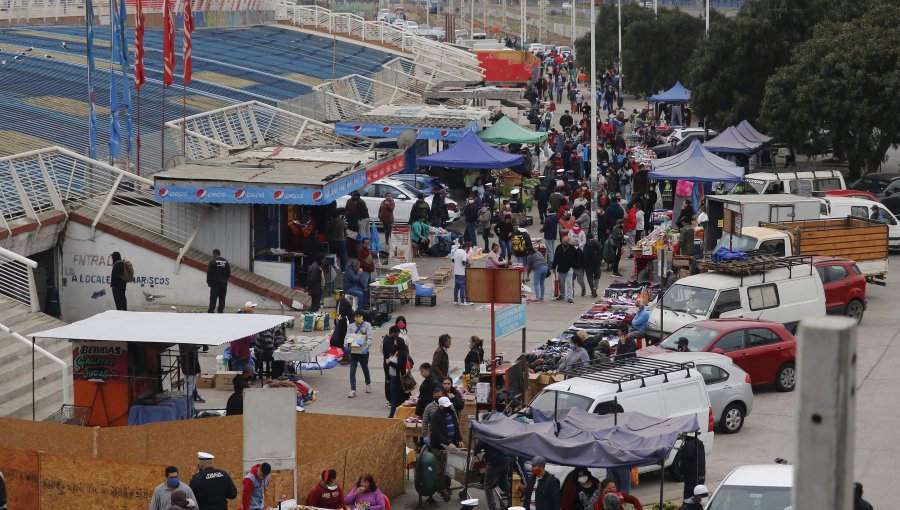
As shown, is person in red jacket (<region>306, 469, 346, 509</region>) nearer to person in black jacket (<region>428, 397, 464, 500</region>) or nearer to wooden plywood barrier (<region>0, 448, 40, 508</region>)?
person in black jacket (<region>428, 397, 464, 500</region>)

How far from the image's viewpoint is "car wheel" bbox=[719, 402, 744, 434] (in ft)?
63.2

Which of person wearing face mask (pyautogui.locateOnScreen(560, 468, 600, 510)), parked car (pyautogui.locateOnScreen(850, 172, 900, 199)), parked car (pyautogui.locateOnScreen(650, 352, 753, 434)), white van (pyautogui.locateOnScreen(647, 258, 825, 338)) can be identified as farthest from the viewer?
parked car (pyautogui.locateOnScreen(850, 172, 900, 199))

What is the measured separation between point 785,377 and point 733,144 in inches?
814

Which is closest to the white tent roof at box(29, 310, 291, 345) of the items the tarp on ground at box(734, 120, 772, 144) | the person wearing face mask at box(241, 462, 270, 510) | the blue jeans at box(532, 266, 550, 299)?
the person wearing face mask at box(241, 462, 270, 510)

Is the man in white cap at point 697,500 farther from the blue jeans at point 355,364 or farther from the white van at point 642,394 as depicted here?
the blue jeans at point 355,364

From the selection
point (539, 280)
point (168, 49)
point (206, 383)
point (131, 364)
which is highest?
point (168, 49)

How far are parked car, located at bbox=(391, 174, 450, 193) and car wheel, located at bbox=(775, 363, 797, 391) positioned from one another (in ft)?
54.8

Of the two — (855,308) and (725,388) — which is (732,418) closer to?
(725,388)

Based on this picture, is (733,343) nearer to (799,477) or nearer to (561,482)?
(561,482)

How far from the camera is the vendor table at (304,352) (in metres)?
22.2

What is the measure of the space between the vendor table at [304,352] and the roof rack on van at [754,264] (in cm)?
681

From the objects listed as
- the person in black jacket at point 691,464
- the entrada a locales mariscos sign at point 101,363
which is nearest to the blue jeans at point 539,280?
the entrada a locales mariscos sign at point 101,363

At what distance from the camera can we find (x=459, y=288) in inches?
1103

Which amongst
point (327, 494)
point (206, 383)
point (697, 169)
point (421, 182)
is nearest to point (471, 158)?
point (421, 182)
